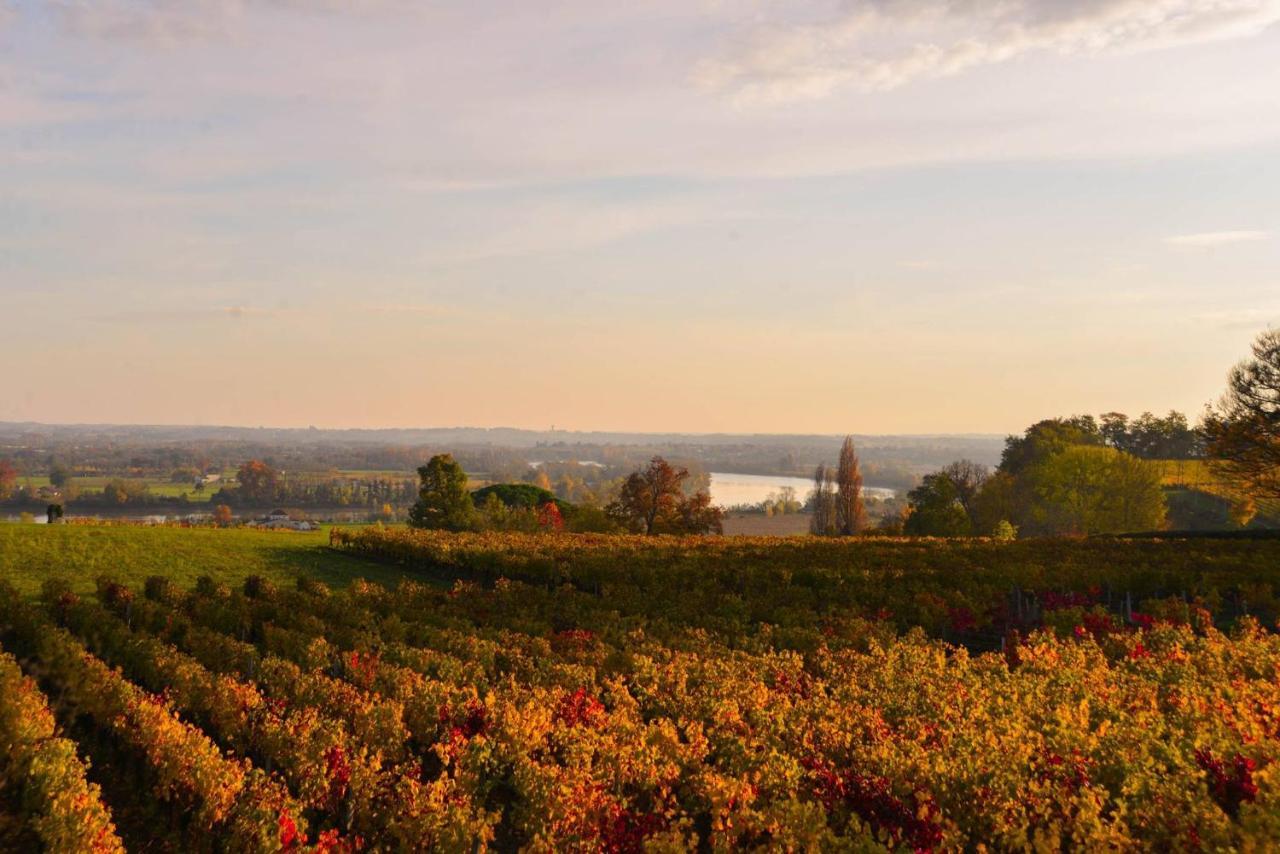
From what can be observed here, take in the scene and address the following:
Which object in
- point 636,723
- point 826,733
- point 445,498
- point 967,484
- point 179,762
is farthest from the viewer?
point 967,484

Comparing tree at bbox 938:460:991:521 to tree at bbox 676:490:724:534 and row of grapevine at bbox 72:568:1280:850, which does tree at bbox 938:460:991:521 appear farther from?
row of grapevine at bbox 72:568:1280:850

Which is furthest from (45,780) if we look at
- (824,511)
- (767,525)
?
(767,525)

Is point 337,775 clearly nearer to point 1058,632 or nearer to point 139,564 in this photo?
point 1058,632

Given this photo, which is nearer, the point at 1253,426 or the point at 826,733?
the point at 826,733

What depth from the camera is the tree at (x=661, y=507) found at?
75250 millimetres

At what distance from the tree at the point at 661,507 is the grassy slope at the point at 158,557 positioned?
3205 centimetres

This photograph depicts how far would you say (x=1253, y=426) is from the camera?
48219 mm

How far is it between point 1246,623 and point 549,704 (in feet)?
75.0

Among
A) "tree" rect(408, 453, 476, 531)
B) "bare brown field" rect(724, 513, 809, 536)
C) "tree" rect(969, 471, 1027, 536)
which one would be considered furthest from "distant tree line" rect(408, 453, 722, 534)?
"bare brown field" rect(724, 513, 809, 536)

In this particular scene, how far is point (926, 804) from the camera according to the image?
475 inches

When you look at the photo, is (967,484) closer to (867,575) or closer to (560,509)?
(560,509)

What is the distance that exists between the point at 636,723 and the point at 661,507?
195 feet

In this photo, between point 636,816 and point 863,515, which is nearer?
point 636,816

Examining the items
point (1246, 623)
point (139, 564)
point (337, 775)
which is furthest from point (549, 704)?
point (139, 564)
